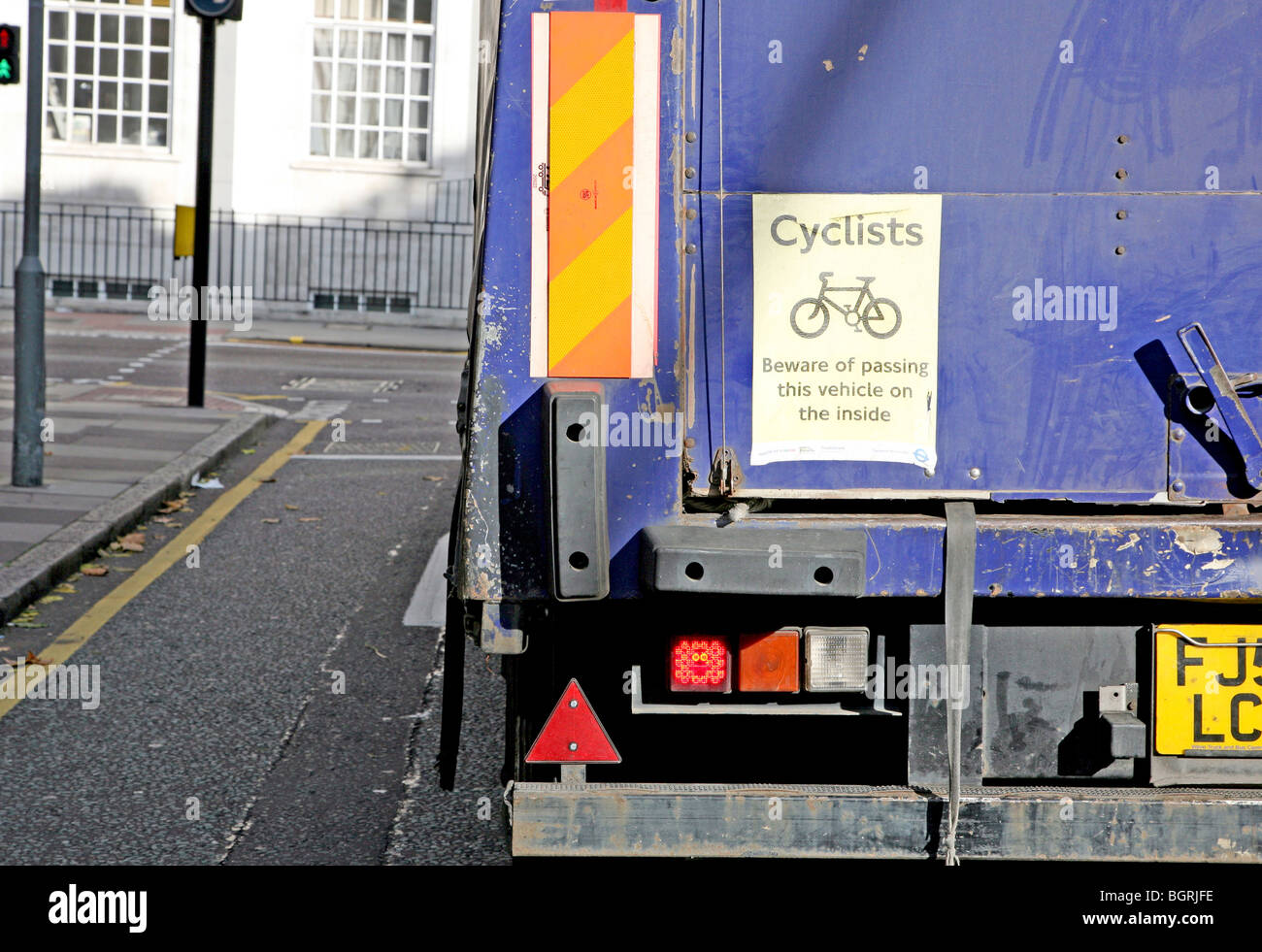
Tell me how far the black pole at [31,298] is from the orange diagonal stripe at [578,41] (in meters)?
6.74

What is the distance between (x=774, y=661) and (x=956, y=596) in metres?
0.38

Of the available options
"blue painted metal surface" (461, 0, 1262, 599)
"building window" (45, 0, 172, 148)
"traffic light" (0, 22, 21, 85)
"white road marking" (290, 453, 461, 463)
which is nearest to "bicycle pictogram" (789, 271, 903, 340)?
"blue painted metal surface" (461, 0, 1262, 599)

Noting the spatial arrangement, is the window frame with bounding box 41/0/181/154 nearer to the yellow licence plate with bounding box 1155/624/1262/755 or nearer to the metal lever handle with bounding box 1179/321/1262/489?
the metal lever handle with bounding box 1179/321/1262/489

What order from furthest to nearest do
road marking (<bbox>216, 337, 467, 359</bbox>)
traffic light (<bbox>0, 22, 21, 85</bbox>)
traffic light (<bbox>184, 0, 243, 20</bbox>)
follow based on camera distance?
road marking (<bbox>216, 337, 467, 359</bbox>)
traffic light (<bbox>184, 0, 243, 20</bbox>)
traffic light (<bbox>0, 22, 21, 85</bbox>)

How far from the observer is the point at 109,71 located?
84.6ft

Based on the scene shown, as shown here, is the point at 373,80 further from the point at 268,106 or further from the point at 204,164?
the point at 204,164

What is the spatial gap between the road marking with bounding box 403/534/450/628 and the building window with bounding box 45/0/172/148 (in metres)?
19.7

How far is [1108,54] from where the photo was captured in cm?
319

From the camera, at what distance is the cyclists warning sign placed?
10.4 feet

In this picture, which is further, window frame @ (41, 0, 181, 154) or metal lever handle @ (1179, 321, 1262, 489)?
window frame @ (41, 0, 181, 154)

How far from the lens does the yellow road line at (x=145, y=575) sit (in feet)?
20.5
